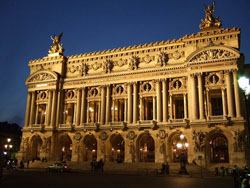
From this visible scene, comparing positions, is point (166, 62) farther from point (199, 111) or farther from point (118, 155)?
point (118, 155)

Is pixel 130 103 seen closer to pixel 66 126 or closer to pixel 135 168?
pixel 135 168

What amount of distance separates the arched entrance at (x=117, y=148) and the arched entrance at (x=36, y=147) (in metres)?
15.5

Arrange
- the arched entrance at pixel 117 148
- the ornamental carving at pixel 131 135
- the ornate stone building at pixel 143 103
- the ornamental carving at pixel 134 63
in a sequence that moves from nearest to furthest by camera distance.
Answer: the ornate stone building at pixel 143 103 → the ornamental carving at pixel 131 135 → the arched entrance at pixel 117 148 → the ornamental carving at pixel 134 63

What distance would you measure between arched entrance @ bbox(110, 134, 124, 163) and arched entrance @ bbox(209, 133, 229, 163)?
1573cm

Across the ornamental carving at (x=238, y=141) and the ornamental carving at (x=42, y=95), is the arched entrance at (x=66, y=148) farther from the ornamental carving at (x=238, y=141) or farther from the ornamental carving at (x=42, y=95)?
the ornamental carving at (x=238, y=141)

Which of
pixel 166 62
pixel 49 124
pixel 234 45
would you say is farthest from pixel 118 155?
pixel 234 45

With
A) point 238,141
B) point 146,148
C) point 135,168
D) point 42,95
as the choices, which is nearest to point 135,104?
point 146,148

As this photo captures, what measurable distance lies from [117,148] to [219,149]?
17.9 m

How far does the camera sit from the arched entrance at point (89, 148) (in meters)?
51.7

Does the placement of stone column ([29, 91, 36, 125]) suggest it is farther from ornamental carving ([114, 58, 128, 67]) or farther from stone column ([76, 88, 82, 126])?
ornamental carving ([114, 58, 128, 67])

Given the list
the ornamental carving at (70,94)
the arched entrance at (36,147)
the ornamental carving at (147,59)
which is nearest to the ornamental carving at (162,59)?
the ornamental carving at (147,59)

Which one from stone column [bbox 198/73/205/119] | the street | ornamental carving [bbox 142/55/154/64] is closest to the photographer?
the street

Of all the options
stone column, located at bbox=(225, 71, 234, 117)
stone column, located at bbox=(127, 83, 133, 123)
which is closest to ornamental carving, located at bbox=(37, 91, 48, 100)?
stone column, located at bbox=(127, 83, 133, 123)

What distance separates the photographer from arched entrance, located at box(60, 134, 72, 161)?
54.1 meters
